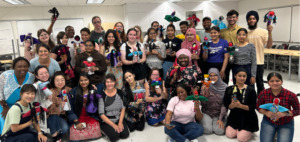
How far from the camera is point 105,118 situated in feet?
8.98

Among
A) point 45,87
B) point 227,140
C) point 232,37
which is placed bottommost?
point 227,140

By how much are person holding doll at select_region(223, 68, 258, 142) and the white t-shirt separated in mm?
526

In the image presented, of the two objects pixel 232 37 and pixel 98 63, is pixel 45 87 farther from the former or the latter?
pixel 232 37

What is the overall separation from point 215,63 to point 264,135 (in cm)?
126

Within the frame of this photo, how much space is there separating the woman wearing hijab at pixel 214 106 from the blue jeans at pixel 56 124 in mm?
1877

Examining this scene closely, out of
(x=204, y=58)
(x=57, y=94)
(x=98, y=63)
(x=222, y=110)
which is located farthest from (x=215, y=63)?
(x=57, y=94)

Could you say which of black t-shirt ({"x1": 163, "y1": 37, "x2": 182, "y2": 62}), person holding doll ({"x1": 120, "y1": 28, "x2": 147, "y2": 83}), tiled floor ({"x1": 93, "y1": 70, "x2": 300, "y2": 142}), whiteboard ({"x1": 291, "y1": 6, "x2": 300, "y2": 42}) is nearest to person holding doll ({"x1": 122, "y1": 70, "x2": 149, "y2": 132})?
tiled floor ({"x1": 93, "y1": 70, "x2": 300, "y2": 142})

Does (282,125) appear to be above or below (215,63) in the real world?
below

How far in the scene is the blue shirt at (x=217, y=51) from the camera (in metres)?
3.12

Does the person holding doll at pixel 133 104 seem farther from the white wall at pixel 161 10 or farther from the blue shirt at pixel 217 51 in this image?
the white wall at pixel 161 10

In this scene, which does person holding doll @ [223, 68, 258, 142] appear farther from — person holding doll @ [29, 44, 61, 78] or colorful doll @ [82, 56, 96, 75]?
person holding doll @ [29, 44, 61, 78]

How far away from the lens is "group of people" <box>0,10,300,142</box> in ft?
7.52

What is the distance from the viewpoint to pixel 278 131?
2260mm

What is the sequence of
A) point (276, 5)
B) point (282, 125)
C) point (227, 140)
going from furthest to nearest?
point (276, 5)
point (227, 140)
point (282, 125)
